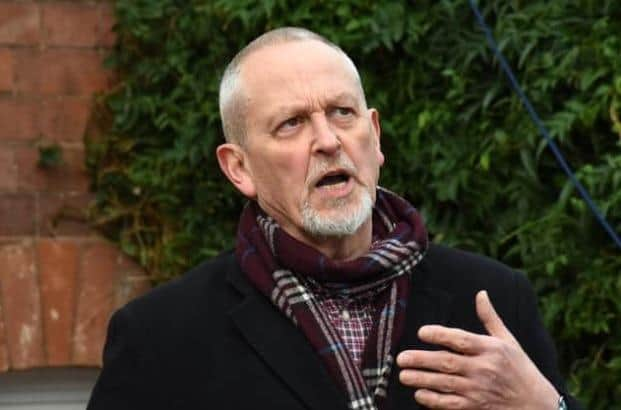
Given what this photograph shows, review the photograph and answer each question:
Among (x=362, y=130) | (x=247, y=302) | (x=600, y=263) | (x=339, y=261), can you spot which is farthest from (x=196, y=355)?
(x=600, y=263)

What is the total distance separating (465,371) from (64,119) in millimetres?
2375

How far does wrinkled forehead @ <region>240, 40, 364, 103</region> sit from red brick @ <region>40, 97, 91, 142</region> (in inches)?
70.7

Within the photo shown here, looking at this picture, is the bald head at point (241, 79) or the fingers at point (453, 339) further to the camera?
the bald head at point (241, 79)

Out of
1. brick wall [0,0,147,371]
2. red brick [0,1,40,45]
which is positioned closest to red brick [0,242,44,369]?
brick wall [0,0,147,371]

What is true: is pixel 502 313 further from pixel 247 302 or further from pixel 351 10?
pixel 351 10

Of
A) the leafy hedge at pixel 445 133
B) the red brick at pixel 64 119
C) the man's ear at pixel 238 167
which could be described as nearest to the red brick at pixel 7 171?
the red brick at pixel 64 119

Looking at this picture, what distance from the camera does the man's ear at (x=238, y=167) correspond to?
117 inches

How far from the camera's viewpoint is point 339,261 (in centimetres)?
279

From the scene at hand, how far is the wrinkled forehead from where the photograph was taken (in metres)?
2.84

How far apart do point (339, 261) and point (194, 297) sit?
0.94 feet

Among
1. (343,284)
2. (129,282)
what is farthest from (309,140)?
(129,282)

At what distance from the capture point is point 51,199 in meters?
4.60

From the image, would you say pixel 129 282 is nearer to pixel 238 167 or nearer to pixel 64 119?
pixel 64 119

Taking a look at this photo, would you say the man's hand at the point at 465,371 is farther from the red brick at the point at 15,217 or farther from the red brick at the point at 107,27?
the red brick at the point at 107,27
